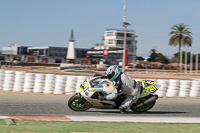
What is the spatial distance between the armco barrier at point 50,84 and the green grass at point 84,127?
340 inches

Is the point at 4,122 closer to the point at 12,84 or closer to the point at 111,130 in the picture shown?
the point at 111,130

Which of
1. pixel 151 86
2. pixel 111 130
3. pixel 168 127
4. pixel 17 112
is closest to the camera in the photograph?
pixel 111 130

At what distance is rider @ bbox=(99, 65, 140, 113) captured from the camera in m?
9.36

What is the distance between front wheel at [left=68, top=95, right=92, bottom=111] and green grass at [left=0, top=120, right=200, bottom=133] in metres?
2.00

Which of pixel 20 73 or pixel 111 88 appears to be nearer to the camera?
pixel 111 88

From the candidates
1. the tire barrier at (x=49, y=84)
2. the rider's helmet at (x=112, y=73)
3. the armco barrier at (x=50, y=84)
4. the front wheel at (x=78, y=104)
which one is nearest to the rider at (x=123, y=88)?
the rider's helmet at (x=112, y=73)

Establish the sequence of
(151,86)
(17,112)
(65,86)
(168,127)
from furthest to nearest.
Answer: (65,86)
(151,86)
(17,112)
(168,127)

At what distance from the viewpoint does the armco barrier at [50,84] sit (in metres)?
16.1

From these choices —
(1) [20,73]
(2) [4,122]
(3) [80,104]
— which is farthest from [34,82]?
(2) [4,122]

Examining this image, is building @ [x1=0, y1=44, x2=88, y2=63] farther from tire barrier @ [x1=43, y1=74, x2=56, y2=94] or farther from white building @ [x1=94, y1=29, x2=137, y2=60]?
tire barrier @ [x1=43, y1=74, x2=56, y2=94]

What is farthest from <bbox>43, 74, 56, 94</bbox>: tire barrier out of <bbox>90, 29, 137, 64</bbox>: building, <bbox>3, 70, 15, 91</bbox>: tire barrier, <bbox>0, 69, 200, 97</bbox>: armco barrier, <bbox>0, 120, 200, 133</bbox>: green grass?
<bbox>90, 29, 137, 64</bbox>: building

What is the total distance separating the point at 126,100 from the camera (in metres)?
9.62

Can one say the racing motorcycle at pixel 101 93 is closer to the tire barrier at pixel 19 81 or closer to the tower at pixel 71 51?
the tire barrier at pixel 19 81

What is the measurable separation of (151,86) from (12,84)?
8723 mm
